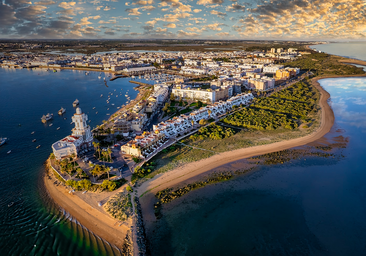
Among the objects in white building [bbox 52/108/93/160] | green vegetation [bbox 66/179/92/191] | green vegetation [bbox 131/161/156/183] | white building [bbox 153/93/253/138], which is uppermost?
white building [bbox 52/108/93/160]

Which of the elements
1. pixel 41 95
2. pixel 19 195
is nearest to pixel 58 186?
pixel 19 195

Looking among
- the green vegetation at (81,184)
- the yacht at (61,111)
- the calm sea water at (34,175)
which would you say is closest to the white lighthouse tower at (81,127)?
the calm sea water at (34,175)

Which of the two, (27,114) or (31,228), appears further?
(27,114)

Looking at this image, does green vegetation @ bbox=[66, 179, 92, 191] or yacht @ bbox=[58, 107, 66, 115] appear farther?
yacht @ bbox=[58, 107, 66, 115]

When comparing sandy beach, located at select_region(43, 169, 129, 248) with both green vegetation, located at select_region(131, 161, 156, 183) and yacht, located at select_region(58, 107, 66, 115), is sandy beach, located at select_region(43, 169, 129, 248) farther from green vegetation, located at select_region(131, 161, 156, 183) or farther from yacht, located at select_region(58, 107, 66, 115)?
yacht, located at select_region(58, 107, 66, 115)

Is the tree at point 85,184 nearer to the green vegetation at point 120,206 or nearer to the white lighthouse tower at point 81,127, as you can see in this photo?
the green vegetation at point 120,206

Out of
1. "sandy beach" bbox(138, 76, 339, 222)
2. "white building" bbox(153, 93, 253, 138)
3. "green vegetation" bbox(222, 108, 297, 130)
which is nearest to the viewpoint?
"sandy beach" bbox(138, 76, 339, 222)

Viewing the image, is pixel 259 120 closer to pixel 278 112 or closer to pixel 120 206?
pixel 278 112

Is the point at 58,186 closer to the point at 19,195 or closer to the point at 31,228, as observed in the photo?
the point at 19,195

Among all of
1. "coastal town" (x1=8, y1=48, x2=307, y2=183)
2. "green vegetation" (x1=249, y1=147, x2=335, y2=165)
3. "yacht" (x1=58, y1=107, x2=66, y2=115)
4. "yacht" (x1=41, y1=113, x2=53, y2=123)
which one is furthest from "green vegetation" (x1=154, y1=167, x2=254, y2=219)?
"yacht" (x1=58, y1=107, x2=66, y2=115)
